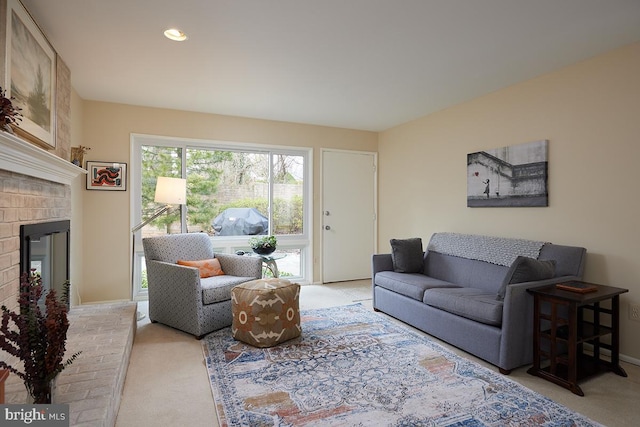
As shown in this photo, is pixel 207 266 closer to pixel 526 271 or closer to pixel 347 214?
pixel 347 214

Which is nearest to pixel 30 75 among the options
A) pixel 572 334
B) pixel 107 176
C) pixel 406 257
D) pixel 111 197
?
pixel 107 176

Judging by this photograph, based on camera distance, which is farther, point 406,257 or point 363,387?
point 406,257

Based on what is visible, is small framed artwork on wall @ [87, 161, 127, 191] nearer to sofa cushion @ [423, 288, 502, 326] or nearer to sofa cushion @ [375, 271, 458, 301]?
sofa cushion @ [375, 271, 458, 301]

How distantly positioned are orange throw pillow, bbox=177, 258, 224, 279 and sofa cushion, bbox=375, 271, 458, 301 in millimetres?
1759

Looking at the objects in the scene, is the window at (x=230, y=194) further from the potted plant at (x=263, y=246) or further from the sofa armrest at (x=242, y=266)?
the sofa armrest at (x=242, y=266)

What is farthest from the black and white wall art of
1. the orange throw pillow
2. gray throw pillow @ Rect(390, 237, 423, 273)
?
the orange throw pillow

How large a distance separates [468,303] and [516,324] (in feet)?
1.23

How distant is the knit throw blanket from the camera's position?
3.07 meters

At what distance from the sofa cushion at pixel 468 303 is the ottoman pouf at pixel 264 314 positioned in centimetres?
126

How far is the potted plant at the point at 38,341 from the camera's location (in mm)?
1400

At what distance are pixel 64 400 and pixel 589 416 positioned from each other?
9.13 ft

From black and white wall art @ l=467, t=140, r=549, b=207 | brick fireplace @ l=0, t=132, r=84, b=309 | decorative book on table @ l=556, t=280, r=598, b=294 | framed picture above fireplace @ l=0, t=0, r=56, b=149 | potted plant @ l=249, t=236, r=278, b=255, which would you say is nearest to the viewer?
brick fireplace @ l=0, t=132, r=84, b=309

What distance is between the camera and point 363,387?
2.20m

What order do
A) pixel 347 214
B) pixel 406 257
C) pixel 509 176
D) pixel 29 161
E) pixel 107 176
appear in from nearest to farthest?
pixel 29 161 < pixel 509 176 < pixel 406 257 < pixel 107 176 < pixel 347 214
